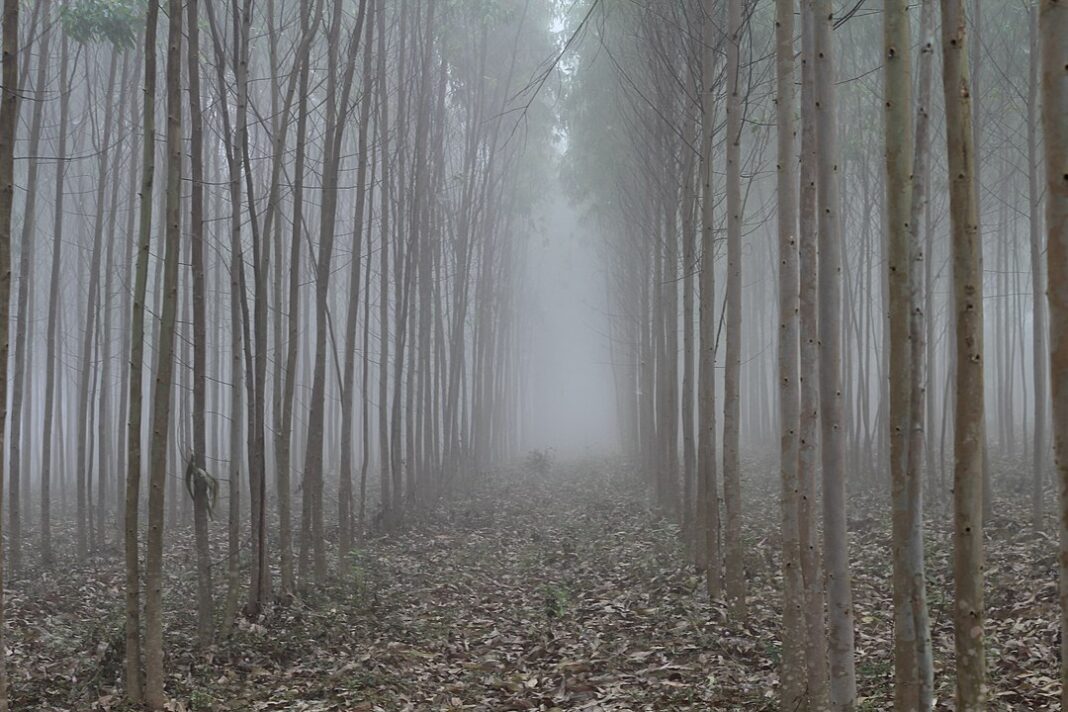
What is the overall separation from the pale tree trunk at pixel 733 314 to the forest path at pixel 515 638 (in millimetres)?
441

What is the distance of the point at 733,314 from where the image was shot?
611 centimetres

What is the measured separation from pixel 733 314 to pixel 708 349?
3.39 feet

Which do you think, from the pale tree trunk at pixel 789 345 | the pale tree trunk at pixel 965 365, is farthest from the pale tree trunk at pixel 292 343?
the pale tree trunk at pixel 965 365

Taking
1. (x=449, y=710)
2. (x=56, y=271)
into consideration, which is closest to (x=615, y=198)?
(x=56, y=271)

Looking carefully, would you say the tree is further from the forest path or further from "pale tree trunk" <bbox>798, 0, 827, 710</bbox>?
"pale tree trunk" <bbox>798, 0, 827, 710</bbox>

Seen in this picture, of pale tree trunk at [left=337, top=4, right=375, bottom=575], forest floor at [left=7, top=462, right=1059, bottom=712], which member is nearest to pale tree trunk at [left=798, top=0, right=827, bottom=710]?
forest floor at [left=7, top=462, right=1059, bottom=712]

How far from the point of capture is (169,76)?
4570 millimetres

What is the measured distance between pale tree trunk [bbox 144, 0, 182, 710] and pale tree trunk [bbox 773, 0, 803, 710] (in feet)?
10.5

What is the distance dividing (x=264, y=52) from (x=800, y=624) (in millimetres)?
16716

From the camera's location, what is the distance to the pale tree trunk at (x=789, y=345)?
4109mm

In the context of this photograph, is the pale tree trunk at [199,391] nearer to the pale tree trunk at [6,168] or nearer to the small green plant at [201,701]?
the small green plant at [201,701]

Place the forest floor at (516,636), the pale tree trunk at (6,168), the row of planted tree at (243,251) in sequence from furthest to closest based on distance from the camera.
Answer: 1. the forest floor at (516,636)
2. the row of planted tree at (243,251)
3. the pale tree trunk at (6,168)

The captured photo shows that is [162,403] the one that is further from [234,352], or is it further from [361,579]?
[361,579]

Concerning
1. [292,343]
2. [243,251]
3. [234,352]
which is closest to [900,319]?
[234,352]
